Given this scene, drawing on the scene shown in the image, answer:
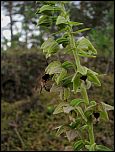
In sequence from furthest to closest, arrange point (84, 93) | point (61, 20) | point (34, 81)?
point (34, 81)
point (61, 20)
point (84, 93)

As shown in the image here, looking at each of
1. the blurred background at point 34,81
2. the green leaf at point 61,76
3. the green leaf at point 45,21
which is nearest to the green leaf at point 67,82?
the green leaf at point 61,76

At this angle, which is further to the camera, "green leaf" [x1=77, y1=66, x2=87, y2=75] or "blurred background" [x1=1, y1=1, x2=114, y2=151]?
"blurred background" [x1=1, y1=1, x2=114, y2=151]

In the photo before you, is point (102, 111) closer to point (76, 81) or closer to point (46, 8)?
point (76, 81)

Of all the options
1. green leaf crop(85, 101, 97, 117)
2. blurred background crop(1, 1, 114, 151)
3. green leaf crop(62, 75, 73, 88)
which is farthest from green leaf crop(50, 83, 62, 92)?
blurred background crop(1, 1, 114, 151)

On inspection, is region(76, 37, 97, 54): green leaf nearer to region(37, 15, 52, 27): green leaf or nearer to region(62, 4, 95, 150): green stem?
region(62, 4, 95, 150): green stem

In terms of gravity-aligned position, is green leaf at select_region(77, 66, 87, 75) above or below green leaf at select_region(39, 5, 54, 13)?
below

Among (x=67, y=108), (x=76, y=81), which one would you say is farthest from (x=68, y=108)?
(x=76, y=81)
